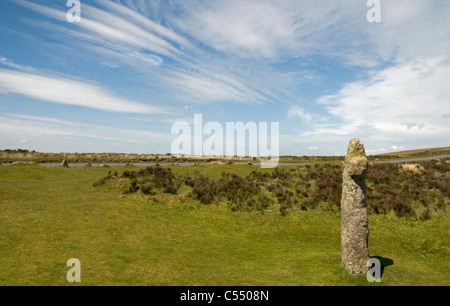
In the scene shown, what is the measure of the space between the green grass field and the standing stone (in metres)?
0.75

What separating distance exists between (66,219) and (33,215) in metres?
2.72

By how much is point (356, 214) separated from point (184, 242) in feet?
33.9

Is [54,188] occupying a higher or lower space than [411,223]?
higher

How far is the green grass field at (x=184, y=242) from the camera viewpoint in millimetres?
12289

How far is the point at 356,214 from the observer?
12469mm

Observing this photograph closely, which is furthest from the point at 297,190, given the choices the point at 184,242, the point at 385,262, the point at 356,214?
the point at 356,214

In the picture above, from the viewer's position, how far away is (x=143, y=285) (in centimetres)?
1120

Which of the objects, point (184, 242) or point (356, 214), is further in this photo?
point (184, 242)

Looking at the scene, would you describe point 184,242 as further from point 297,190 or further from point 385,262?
point 297,190

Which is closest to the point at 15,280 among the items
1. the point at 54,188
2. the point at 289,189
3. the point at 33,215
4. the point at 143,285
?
the point at 143,285

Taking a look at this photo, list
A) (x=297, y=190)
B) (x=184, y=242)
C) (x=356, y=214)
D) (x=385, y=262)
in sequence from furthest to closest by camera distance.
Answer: (x=297, y=190)
(x=184, y=242)
(x=385, y=262)
(x=356, y=214)

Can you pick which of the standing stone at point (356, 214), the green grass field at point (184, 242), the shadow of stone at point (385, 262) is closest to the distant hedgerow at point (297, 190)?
the green grass field at point (184, 242)

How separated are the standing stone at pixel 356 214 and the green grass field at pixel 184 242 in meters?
0.75
